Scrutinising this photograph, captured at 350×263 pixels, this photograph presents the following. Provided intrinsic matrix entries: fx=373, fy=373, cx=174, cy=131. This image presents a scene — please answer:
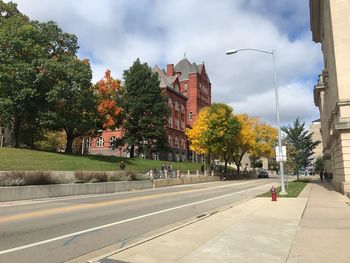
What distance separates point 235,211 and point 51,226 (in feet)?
22.4

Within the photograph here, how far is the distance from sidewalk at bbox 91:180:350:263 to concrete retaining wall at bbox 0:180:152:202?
11.7 metres

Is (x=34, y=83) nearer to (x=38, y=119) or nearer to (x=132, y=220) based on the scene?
(x=38, y=119)

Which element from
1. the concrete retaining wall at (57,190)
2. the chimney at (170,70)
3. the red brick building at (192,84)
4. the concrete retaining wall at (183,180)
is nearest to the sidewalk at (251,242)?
the concrete retaining wall at (57,190)

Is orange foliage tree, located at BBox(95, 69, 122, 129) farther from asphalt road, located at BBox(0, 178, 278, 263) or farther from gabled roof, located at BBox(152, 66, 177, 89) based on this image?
asphalt road, located at BBox(0, 178, 278, 263)

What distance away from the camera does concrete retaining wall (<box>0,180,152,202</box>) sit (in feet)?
62.6

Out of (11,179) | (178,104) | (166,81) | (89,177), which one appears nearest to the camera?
(11,179)

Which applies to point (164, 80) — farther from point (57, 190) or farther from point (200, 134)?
point (57, 190)

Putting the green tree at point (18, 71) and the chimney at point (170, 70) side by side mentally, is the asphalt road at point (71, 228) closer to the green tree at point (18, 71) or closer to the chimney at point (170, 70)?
the green tree at point (18, 71)

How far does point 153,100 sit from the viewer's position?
6975cm

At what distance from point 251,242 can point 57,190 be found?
16468mm

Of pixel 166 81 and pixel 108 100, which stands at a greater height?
pixel 166 81

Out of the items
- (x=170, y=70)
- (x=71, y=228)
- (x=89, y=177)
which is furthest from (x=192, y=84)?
(x=71, y=228)

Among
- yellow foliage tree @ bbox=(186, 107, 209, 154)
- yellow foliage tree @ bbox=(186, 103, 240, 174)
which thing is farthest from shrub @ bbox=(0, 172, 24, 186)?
yellow foliage tree @ bbox=(186, 107, 209, 154)

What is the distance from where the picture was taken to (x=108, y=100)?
5691 centimetres
